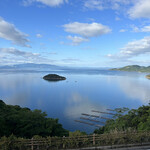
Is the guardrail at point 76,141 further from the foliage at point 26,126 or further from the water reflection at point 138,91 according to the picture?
the water reflection at point 138,91

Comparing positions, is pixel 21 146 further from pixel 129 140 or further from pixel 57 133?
pixel 57 133

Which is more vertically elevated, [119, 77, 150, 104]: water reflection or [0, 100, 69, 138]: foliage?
[119, 77, 150, 104]: water reflection

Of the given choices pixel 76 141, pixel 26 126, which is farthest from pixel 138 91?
pixel 76 141

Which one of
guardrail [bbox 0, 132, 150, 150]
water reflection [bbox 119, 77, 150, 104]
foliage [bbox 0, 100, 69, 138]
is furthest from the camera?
water reflection [bbox 119, 77, 150, 104]

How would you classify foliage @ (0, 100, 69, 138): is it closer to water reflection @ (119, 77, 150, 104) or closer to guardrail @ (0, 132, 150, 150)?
guardrail @ (0, 132, 150, 150)

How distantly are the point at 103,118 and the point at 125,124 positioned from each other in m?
15.2

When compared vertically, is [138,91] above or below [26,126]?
above

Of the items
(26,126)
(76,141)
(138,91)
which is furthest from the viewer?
(138,91)

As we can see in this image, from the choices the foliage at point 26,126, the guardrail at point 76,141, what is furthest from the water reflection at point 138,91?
the guardrail at point 76,141

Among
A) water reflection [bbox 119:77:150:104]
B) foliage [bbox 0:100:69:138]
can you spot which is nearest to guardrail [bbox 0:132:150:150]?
foliage [bbox 0:100:69:138]

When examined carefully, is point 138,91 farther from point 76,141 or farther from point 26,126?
point 76,141

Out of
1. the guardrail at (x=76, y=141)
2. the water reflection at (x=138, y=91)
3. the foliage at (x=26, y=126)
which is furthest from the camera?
the water reflection at (x=138, y=91)

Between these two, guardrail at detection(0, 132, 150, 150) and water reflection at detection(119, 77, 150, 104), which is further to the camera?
water reflection at detection(119, 77, 150, 104)

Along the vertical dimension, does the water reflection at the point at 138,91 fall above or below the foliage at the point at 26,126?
above
